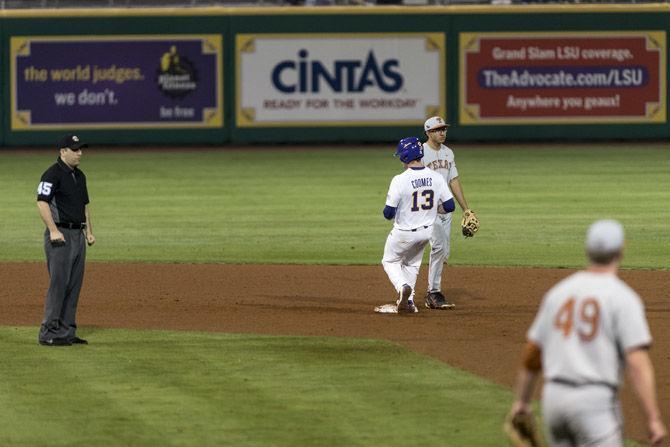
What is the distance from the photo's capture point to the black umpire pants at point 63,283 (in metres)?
12.2

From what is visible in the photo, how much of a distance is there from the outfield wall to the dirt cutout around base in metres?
14.5

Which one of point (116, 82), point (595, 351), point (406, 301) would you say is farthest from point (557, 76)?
point (595, 351)

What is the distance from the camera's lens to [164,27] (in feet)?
105

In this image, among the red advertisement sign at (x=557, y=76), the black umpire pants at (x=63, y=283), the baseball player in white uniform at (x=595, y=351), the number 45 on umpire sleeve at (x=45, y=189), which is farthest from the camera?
the red advertisement sign at (x=557, y=76)

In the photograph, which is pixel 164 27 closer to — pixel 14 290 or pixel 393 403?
pixel 14 290

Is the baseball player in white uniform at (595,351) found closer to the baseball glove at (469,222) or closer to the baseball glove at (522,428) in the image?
→ the baseball glove at (522,428)

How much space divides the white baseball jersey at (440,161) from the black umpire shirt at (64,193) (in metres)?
3.61

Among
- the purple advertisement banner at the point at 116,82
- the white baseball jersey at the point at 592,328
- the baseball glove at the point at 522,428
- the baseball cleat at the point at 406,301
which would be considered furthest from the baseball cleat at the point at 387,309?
the purple advertisement banner at the point at 116,82

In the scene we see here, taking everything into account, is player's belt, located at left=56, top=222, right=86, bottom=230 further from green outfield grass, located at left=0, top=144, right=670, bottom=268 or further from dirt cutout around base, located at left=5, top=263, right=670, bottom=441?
green outfield grass, located at left=0, top=144, right=670, bottom=268

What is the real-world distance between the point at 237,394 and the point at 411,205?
3.68 m

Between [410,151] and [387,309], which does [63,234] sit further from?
[387,309]

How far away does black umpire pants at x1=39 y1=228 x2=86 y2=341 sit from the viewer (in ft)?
40.1

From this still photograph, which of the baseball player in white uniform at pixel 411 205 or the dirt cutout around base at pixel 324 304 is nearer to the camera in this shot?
the dirt cutout around base at pixel 324 304

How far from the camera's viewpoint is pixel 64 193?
39.9 ft
